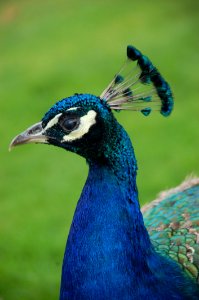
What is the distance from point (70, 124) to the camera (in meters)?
1.76

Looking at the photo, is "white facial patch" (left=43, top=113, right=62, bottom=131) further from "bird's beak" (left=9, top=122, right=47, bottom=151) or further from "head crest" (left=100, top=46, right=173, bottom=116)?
"head crest" (left=100, top=46, right=173, bottom=116)

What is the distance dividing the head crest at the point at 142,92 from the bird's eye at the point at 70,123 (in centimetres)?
13

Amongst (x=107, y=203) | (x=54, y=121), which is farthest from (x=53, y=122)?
(x=107, y=203)

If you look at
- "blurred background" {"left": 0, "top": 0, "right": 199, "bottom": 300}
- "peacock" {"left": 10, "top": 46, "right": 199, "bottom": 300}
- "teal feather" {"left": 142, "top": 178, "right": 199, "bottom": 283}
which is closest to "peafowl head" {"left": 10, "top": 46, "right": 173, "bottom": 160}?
"peacock" {"left": 10, "top": 46, "right": 199, "bottom": 300}

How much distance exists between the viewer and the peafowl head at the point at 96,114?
68.9 inches

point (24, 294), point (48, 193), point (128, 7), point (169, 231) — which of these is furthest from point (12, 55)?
point (169, 231)

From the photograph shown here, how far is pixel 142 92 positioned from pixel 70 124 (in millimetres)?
266

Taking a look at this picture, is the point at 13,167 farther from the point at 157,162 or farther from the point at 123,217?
the point at 123,217

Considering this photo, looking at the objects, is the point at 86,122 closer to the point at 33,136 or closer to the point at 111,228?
the point at 33,136

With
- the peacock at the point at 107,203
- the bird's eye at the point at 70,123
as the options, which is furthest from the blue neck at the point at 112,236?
the bird's eye at the point at 70,123

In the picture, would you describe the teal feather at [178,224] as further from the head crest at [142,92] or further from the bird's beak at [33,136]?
the bird's beak at [33,136]

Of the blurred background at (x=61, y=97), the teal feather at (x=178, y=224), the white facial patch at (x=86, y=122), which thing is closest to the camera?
the white facial patch at (x=86, y=122)

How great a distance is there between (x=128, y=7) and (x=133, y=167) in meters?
5.00

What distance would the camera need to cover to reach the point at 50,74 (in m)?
5.41
